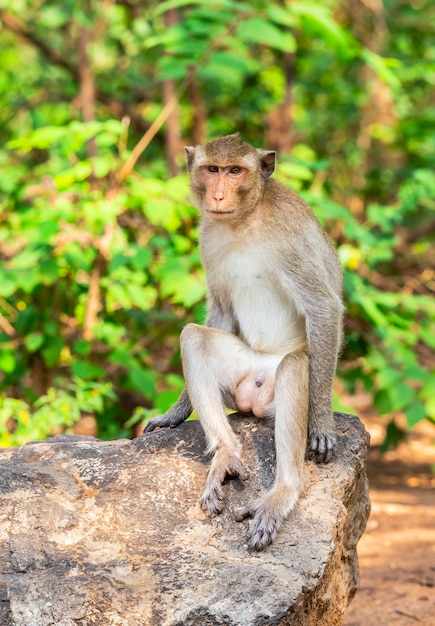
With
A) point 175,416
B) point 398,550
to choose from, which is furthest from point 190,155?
point 398,550

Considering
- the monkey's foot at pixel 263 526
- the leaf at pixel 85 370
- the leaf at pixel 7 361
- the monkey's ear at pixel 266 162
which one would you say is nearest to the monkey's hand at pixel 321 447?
the monkey's foot at pixel 263 526

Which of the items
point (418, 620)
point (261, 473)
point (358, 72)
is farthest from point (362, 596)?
point (358, 72)

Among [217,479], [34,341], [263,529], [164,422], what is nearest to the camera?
[263,529]

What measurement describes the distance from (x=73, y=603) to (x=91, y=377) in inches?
144

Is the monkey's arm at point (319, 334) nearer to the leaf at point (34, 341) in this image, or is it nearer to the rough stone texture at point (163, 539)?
the rough stone texture at point (163, 539)

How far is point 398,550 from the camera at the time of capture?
18.9 ft

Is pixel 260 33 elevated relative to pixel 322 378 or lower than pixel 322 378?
elevated

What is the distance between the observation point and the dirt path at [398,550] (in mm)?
4645

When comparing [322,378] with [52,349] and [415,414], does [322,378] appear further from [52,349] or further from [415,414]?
[52,349]

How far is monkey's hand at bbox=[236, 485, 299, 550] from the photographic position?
3.35m

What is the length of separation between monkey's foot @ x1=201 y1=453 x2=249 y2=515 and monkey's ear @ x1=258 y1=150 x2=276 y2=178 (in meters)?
1.53

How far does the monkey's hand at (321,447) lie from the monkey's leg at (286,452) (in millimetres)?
120

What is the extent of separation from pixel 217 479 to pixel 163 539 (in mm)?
372

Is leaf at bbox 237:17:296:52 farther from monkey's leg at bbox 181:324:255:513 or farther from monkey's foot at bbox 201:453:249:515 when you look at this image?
monkey's foot at bbox 201:453:249:515
